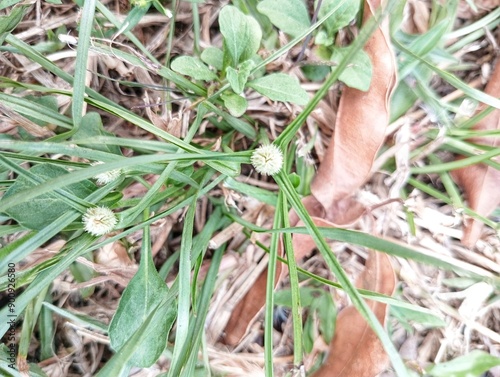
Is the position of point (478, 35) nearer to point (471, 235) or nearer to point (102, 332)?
point (471, 235)

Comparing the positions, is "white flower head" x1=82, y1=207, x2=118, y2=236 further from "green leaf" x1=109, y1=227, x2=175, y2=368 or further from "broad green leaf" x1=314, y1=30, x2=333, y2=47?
"broad green leaf" x1=314, y1=30, x2=333, y2=47

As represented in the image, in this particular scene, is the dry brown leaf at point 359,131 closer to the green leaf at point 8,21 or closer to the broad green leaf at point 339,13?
the broad green leaf at point 339,13

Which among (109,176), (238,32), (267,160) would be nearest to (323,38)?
(238,32)

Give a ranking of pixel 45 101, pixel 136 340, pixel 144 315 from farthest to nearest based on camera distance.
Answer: pixel 45 101, pixel 144 315, pixel 136 340

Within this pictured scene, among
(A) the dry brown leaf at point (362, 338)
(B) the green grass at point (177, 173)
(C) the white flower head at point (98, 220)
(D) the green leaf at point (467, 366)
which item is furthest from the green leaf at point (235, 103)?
(D) the green leaf at point (467, 366)

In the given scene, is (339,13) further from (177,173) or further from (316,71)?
(177,173)

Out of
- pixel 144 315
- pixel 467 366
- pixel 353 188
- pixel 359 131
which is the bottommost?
pixel 467 366

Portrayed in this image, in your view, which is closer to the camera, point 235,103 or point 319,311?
point 235,103
